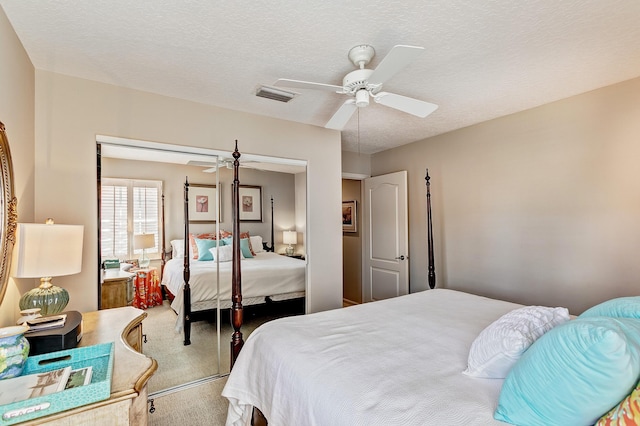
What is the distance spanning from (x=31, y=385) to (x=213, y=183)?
2173 mm

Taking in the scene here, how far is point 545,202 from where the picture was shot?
9.73 ft

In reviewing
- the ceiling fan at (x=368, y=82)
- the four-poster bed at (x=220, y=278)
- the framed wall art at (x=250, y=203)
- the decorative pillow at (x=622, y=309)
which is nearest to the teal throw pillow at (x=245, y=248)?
the four-poster bed at (x=220, y=278)

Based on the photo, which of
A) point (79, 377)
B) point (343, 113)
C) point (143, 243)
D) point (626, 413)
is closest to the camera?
point (626, 413)

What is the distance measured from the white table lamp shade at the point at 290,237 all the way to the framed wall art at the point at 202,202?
78cm

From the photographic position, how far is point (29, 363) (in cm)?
112

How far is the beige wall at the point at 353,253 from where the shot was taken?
506 centimetres

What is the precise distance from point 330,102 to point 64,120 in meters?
2.09

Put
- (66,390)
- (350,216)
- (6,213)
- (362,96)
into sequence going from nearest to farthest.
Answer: (66,390), (6,213), (362,96), (350,216)

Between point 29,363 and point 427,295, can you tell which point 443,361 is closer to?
point 427,295

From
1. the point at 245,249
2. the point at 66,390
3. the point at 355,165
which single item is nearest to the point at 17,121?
the point at 66,390

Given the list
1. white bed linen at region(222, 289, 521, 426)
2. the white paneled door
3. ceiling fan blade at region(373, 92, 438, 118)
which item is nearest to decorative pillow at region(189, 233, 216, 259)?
white bed linen at region(222, 289, 521, 426)

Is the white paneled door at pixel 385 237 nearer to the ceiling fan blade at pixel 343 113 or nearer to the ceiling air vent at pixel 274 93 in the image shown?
the ceiling fan blade at pixel 343 113

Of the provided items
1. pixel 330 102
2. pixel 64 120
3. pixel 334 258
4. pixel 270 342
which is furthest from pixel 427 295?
pixel 64 120

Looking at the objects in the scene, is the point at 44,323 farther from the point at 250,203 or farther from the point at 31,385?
the point at 250,203
